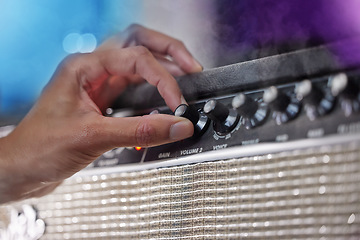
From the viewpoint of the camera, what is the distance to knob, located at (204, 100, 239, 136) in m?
0.78

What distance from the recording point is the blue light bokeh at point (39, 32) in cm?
115

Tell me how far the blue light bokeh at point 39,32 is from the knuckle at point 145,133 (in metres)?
0.36

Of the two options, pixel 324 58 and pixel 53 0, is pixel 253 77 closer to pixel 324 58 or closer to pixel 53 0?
pixel 324 58

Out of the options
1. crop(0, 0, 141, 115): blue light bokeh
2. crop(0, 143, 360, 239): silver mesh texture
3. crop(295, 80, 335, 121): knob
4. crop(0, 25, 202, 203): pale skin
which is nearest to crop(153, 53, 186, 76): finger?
crop(0, 25, 202, 203): pale skin

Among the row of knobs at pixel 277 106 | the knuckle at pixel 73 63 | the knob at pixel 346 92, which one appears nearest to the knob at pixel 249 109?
the row of knobs at pixel 277 106

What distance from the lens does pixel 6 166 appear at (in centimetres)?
103

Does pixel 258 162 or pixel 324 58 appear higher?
pixel 324 58

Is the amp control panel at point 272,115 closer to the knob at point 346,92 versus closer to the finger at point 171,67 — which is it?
the knob at point 346,92

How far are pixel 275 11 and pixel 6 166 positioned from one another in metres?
0.64

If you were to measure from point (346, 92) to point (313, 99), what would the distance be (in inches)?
1.9

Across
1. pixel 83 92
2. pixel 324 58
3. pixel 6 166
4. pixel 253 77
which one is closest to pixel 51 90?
pixel 83 92

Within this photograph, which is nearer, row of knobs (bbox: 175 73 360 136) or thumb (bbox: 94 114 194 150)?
row of knobs (bbox: 175 73 360 136)

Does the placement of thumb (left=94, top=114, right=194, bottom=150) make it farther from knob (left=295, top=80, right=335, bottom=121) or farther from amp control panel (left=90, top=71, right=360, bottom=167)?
knob (left=295, top=80, right=335, bottom=121)

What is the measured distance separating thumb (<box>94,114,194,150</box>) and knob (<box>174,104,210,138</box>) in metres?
0.01
